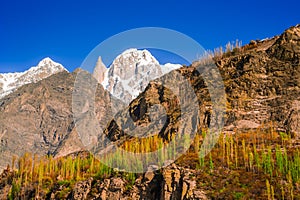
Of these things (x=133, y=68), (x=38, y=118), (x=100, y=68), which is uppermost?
(x=38, y=118)

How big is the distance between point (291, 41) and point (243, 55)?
553 centimetres

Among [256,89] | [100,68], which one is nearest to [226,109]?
[256,89]

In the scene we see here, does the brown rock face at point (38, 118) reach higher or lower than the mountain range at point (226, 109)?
higher

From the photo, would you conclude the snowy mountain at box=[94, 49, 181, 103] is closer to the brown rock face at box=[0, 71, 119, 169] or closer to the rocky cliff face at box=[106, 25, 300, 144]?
the rocky cliff face at box=[106, 25, 300, 144]

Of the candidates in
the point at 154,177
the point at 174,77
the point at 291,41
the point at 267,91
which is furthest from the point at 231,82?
the point at 154,177

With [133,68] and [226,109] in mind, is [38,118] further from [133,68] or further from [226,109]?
[226,109]

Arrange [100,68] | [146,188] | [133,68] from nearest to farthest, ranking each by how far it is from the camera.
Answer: [146,188] → [100,68] → [133,68]

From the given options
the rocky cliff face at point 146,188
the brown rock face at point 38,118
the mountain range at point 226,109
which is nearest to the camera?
the rocky cliff face at point 146,188

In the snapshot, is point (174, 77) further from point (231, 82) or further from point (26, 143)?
point (26, 143)

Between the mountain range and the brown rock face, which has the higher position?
the brown rock face

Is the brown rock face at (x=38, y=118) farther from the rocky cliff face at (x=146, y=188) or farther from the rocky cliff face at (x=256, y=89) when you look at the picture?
the rocky cliff face at (x=146, y=188)

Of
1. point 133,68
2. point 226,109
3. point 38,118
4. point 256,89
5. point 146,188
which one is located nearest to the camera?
point 146,188

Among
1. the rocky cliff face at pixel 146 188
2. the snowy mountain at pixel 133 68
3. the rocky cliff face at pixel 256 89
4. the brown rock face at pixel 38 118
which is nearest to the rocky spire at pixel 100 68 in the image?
the snowy mountain at pixel 133 68

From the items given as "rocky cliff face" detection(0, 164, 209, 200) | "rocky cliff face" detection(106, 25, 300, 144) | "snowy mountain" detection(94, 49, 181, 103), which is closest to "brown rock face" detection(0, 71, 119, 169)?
"snowy mountain" detection(94, 49, 181, 103)
